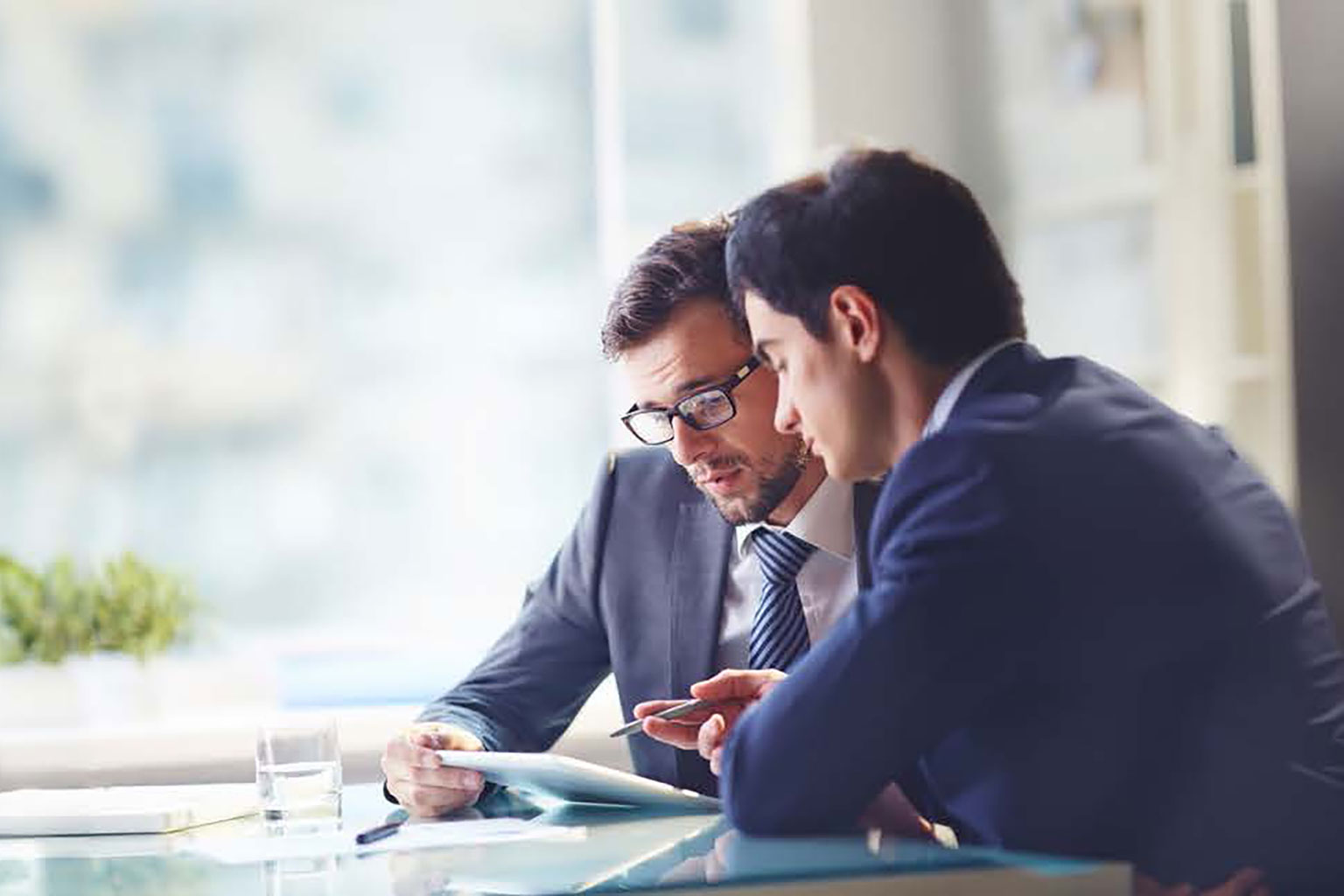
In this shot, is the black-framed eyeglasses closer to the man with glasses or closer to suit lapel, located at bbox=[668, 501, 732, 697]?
the man with glasses

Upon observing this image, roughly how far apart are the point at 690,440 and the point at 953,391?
0.65 metres

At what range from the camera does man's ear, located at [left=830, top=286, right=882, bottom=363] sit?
5.85ft

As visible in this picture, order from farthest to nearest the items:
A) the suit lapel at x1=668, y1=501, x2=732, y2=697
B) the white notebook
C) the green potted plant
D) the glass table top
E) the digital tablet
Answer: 1. the green potted plant
2. the suit lapel at x1=668, y1=501, x2=732, y2=697
3. the white notebook
4. the digital tablet
5. the glass table top

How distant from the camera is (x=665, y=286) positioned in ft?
7.84

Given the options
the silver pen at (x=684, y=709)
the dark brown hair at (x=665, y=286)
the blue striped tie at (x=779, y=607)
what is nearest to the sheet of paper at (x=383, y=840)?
the silver pen at (x=684, y=709)

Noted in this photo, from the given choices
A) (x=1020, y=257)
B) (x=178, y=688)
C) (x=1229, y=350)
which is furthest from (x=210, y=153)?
(x=1229, y=350)

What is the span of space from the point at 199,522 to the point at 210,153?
765 millimetres

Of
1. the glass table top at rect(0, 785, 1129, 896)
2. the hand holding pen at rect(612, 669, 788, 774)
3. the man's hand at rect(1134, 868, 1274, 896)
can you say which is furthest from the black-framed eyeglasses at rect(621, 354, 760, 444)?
the man's hand at rect(1134, 868, 1274, 896)

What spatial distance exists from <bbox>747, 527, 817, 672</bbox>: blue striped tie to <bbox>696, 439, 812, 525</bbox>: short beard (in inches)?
1.6

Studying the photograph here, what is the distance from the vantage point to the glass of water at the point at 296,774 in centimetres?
200

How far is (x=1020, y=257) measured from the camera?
12.6 ft

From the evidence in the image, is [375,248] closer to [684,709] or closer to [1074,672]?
[684,709]

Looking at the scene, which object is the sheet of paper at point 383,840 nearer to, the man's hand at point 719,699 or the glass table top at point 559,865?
the glass table top at point 559,865

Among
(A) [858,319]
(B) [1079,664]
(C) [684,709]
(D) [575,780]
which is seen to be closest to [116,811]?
(D) [575,780]
